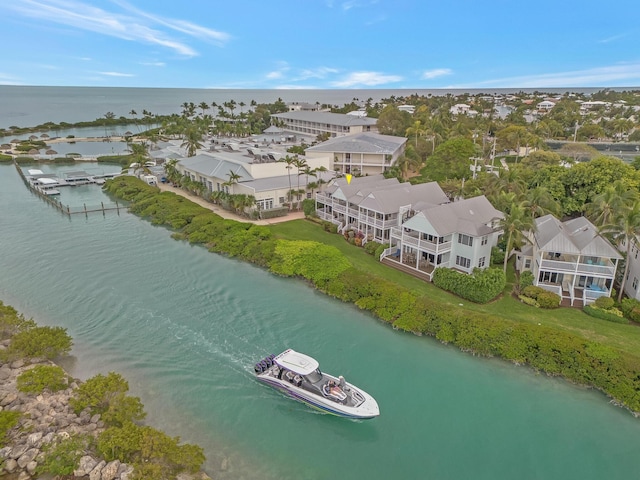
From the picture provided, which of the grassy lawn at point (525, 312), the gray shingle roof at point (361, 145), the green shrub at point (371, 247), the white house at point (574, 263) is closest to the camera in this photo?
the grassy lawn at point (525, 312)

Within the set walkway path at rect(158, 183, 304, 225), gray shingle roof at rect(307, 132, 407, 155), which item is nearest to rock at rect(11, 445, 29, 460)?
walkway path at rect(158, 183, 304, 225)

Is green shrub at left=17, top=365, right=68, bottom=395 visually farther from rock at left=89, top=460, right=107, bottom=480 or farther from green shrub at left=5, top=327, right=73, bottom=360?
rock at left=89, top=460, right=107, bottom=480

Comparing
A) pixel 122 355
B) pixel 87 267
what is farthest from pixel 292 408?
pixel 87 267

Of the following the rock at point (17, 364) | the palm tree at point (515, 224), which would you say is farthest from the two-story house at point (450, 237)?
the rock at point (17, 364)

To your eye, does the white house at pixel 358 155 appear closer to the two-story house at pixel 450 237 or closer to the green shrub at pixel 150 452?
the two-story house at pixel 450 237

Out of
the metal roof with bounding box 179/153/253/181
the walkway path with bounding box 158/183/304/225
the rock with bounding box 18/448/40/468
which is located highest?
the metal roof with bounding box 179/153/253/181

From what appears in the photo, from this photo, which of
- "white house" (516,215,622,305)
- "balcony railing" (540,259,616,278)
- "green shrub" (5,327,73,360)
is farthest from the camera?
"white house" (516,215,622,305)

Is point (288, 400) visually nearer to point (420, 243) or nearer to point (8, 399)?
point (8, 399)

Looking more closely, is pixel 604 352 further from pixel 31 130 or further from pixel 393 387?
pixel 31 130
